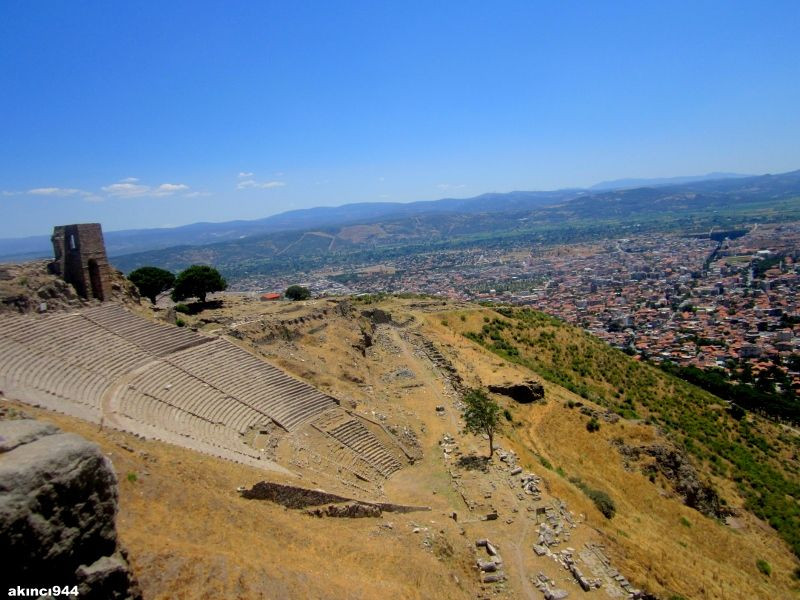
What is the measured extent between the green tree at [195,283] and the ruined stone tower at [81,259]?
1418cm

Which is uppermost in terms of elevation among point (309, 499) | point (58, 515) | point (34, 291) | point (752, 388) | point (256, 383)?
point (34, 291)

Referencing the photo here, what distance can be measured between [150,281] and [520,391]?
3441cm

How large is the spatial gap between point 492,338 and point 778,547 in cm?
2563

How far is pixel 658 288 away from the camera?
12312cm

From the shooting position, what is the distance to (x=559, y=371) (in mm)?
44000

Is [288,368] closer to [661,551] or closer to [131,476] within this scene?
[131,476]

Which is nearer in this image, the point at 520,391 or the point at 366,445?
the point at 366,445

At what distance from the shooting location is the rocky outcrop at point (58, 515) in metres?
6.82

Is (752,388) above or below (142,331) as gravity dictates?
below

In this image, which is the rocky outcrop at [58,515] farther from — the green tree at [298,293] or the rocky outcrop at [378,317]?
the green tree at [298,293]

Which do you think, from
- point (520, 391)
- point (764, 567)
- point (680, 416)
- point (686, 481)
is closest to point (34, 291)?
point (520, 391)

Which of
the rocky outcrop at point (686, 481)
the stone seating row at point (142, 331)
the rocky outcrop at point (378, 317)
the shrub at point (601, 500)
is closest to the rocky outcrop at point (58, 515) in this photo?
the shrub at point (601, 500)

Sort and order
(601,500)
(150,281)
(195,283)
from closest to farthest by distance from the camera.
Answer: (601,500) → (195,283) → (150,281)

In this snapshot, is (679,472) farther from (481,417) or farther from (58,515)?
(58,515)
